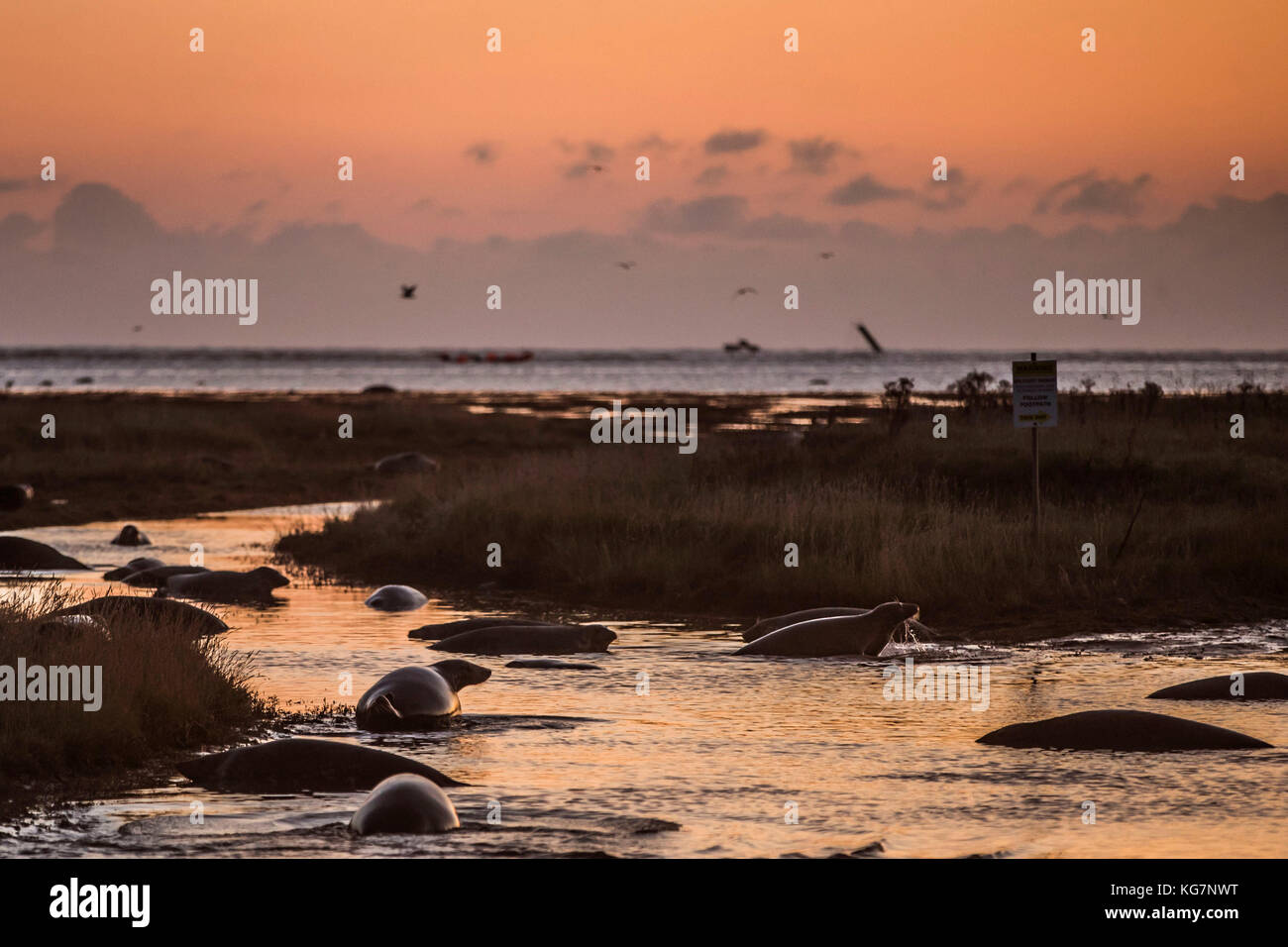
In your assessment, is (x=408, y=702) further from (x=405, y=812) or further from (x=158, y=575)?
(x=158, y=575)

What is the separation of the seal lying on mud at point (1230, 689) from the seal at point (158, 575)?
1254 centimetres

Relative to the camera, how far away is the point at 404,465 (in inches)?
1630

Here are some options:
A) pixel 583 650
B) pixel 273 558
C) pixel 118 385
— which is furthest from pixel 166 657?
pixel 118 385

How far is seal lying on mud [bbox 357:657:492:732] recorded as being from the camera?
1237 cm

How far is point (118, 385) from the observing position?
10738 cm

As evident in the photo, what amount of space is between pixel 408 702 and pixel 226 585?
28.0 ft

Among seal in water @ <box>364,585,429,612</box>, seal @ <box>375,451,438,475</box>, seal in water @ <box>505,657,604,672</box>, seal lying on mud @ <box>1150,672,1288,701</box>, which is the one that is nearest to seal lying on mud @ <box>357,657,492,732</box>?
seal in water @ <box>505,657,604,672</box>

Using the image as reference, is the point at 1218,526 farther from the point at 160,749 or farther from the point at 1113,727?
the point at 160,749

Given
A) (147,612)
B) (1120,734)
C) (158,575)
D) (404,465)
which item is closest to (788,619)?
(1120,734)

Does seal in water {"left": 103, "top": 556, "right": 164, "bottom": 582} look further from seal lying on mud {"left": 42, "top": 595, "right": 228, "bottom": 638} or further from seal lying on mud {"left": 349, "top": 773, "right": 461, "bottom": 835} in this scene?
seal lying on mud {"left": 349, "top": 773, "right": 461, "bottom": 835}

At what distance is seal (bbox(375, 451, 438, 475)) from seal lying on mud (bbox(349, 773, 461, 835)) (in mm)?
31609

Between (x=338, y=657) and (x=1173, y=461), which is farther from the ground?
(x=1173, y=461)
